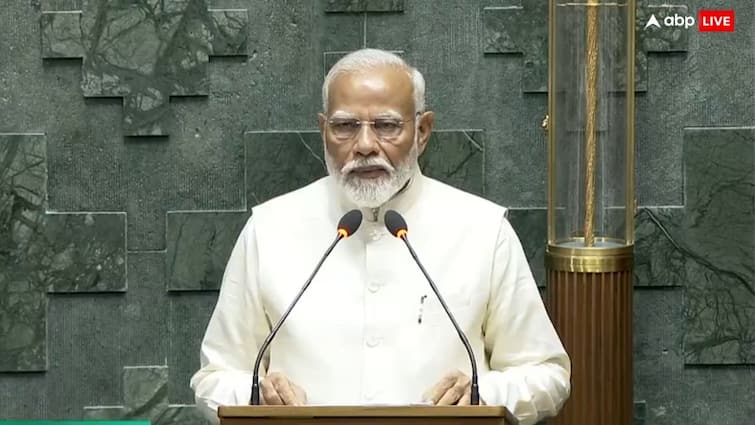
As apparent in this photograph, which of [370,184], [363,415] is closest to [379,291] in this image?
[370,184]

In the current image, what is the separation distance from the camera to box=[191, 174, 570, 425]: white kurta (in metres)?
3.57

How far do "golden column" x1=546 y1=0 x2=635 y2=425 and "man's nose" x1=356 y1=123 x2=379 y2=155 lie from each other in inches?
39.5

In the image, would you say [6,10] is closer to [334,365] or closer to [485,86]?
[485,86]

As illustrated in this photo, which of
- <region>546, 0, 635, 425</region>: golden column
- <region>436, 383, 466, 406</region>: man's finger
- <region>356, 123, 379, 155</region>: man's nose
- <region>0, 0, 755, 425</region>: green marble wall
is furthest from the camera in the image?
<region>0, 0, 755, 425</region>: green marble wall

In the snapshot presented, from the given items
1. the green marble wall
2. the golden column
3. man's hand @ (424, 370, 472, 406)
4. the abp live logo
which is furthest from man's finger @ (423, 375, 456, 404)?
the abp live logo

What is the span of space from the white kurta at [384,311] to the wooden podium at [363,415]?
2.00 ft

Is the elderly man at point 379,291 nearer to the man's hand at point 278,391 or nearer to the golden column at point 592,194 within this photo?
the man's hand at point 278,391

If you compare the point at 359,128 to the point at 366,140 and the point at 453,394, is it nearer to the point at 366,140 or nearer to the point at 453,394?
the point at 366,140

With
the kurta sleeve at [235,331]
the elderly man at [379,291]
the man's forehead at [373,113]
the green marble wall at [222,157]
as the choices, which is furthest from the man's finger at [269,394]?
the green marble wall at [222,157]

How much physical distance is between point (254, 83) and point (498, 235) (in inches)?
51.2

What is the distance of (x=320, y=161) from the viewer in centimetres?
474

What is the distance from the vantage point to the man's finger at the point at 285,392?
3309mm

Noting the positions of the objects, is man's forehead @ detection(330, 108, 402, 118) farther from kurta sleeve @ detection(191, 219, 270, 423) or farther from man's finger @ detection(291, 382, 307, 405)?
man's finger @ detection(291, 382, 307, 405)

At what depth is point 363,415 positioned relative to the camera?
2871mm
